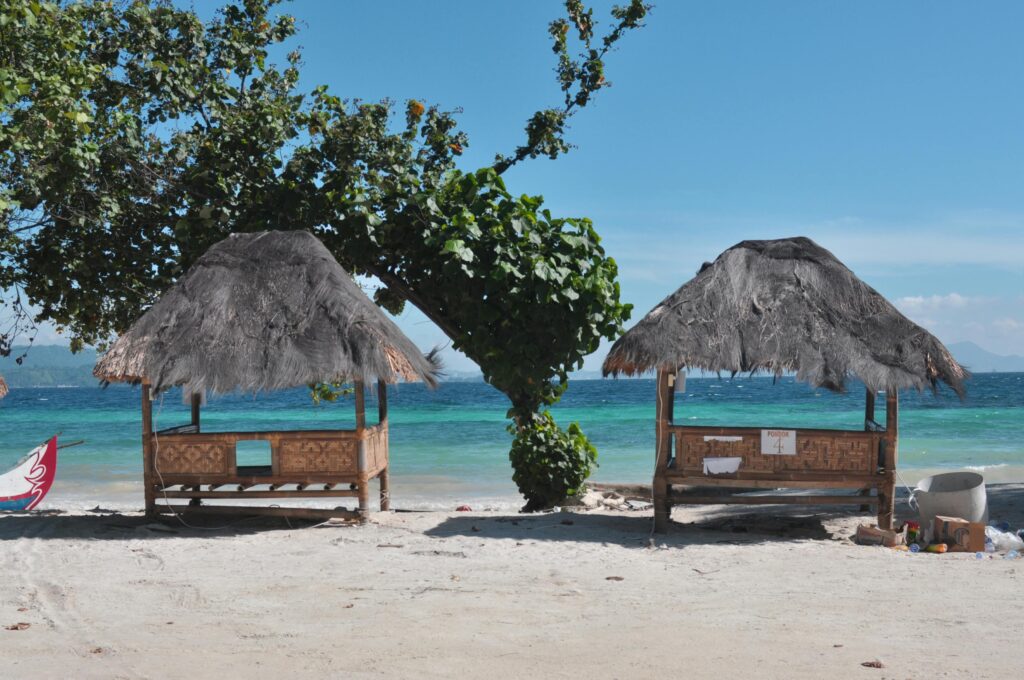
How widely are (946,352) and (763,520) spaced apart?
2234 mm

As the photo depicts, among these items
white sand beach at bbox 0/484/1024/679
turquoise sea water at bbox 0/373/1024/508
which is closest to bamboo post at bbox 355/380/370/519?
white sand beach at bbox 0/484/1024/679

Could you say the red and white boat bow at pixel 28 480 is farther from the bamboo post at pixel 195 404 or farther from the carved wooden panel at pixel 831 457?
the carved wooden panel at pixel 831 457

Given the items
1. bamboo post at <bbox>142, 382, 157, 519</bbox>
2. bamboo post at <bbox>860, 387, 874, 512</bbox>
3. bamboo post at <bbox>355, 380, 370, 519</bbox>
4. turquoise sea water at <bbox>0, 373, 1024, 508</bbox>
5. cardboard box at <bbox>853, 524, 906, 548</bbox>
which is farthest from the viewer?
turquoise sea water at <bbox>0, 373, 1024, 508</bbox>

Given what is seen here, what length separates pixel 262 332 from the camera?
8.15 metres

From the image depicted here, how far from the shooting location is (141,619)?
527cm

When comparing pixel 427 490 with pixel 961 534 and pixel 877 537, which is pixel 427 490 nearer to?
pixel 877 537

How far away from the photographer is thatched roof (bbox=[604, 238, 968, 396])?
7770 mm

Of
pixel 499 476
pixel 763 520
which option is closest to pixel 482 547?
pixel 763 520

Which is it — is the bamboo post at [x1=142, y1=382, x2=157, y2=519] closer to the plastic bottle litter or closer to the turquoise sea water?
the turquoise sea water

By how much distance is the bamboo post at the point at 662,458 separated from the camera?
8062 mm

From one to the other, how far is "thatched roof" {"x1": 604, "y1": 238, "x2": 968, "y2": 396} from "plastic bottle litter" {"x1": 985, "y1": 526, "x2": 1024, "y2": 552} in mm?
1163

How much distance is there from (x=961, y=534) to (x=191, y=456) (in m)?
6.37

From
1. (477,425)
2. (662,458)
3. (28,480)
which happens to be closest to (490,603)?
(662,458)

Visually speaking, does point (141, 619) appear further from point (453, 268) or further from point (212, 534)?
point (453, 268)
